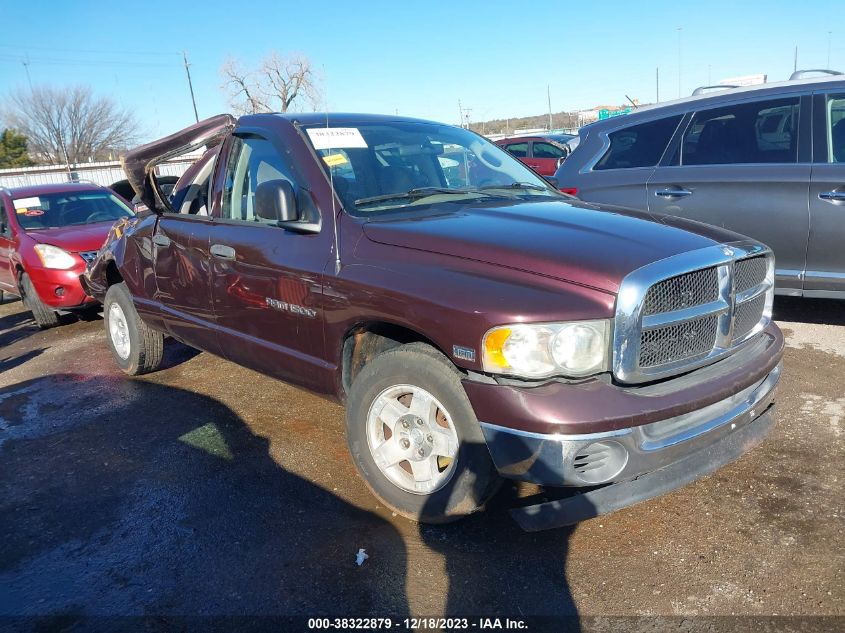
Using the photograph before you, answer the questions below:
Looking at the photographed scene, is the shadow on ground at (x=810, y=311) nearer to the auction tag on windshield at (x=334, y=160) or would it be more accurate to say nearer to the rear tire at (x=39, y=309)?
the auction tag on windshield at (x=334, y=160)

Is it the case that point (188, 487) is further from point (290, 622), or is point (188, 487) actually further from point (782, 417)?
point (782, 417)

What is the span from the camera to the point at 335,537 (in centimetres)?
300

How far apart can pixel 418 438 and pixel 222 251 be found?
70.1 inches

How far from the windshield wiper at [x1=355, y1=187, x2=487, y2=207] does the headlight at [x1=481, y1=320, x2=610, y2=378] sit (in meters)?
1.24

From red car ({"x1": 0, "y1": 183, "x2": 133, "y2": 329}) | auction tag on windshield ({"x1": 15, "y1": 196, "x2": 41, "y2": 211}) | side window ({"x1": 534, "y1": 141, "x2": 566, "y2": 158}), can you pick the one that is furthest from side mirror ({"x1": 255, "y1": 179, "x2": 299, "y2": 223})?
side window ({"x1": 534, "y1": 141, "x2": 566, "y2": 158})

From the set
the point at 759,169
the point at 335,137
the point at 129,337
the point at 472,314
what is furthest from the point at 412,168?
the point at 759,169

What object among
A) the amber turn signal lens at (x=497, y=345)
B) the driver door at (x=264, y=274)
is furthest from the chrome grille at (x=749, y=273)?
the driver door at (x=264, y=274)

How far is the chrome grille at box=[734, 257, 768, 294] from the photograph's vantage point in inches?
116

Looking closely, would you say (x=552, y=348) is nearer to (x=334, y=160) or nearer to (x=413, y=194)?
(x=413, y=194)

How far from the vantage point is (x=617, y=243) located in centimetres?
277

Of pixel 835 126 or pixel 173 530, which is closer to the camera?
pixel 173 530

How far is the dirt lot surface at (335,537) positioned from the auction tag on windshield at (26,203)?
4.67m

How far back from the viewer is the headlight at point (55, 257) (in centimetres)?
707

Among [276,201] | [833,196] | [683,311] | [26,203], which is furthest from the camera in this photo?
[26,203]
